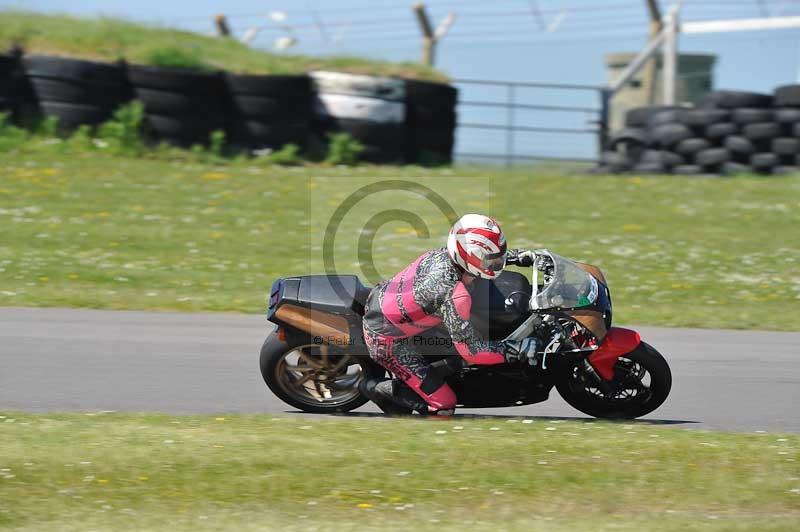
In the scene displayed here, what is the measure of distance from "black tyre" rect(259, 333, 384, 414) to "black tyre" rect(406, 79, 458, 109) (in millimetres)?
10907

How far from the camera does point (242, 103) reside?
1717 centimetres

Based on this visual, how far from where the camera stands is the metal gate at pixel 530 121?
1967cm

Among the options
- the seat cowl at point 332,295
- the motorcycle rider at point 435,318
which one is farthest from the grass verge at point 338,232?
the motorcycle rider at point 435,318

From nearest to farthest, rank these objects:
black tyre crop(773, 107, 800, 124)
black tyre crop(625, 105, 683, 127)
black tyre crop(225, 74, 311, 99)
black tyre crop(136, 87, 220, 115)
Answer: black tyre crop(773, 107, 800, 124) < black tyre crop(136, 87, 220, 115) < black tyre crop(225, 74, 311, 99) < black tyre crop(625, 105, 683, 127)

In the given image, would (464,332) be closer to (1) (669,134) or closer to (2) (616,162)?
(1) (669,134)

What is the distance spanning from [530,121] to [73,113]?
26.3 feet

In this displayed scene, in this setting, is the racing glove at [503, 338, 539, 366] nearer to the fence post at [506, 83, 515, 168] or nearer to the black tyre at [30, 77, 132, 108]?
the black tyre at [30, 77, 132, 108]

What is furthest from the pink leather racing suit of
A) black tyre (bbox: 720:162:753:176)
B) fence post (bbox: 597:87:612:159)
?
fence post (bbox: 597:87:612:159)

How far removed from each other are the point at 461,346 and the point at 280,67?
1300 centimetres

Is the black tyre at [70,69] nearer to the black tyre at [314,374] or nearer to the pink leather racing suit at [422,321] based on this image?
the black tyre at [314,374]

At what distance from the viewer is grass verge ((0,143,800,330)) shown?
11195 millimetres

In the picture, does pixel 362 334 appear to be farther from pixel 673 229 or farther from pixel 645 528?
pixel 673 229

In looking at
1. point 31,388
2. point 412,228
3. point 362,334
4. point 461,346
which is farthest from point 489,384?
point 412,228

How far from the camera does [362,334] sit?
689 centimetres
